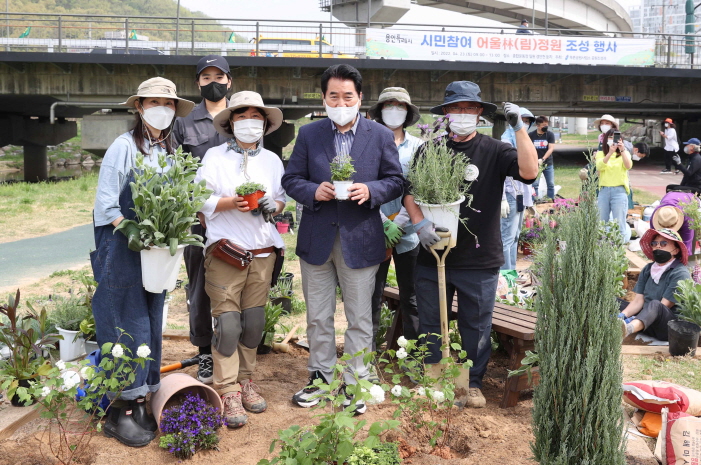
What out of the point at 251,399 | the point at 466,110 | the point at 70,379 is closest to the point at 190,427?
the point at 251,399

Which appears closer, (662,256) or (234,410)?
(234,410)

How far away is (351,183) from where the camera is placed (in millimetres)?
3752

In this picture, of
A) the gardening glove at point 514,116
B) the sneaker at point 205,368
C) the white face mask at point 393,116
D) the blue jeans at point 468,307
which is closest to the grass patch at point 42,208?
the sneaker at point 205,368

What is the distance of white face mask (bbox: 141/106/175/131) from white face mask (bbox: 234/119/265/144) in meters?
0.42

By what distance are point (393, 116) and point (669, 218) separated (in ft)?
10.4

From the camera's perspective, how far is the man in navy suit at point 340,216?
3.96 metres

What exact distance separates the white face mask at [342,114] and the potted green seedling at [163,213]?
957 millimetres

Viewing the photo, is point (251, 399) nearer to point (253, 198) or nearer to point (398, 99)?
point (253, 198)

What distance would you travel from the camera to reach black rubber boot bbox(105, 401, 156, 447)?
3549mm

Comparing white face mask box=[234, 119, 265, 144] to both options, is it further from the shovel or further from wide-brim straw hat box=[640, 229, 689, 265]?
wide-brim straw hat box=[640, 229, 689, 265]

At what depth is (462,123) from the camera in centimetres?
414

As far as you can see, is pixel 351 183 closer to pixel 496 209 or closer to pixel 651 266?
pixel 496 209

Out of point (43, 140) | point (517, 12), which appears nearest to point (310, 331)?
point (43, 140)

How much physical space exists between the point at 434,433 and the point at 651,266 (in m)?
3.71
